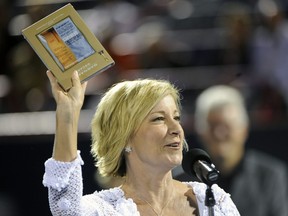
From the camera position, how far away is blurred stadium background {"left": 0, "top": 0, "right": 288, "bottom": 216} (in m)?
6.60

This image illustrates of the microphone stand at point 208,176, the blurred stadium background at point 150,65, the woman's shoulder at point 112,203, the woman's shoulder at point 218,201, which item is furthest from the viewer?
the blurred stadium background at point 150,65

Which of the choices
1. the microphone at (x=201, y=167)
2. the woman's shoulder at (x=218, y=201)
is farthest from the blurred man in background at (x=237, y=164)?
the microphone at (x=201, y=167)

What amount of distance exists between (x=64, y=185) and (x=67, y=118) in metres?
0.24

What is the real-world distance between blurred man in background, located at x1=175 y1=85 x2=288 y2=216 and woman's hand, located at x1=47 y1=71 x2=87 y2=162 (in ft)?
8.02

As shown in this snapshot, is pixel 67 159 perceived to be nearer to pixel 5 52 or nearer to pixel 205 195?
pixel 205 195

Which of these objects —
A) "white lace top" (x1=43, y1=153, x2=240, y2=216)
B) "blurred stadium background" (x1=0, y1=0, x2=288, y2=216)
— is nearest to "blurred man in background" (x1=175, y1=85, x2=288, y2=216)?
"blurred stadium background" (x1=0, y1=0, x2=288, y2=216)

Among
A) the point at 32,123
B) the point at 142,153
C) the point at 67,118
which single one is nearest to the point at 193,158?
the point at 142,153

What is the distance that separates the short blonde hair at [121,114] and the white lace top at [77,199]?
0.16 meters

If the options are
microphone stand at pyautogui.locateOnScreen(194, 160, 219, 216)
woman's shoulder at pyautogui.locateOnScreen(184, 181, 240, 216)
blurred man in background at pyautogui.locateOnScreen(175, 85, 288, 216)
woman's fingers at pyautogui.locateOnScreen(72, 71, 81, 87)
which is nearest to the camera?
microphone stand at pyautogui.locateOnScreen(194, 160, 219, 216)

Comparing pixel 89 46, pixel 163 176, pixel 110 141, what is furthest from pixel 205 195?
pixel 89 46

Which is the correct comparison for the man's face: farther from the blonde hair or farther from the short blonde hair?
the short blonde hair

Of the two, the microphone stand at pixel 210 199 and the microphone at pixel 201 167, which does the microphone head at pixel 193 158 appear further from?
the microphone stand at pixel 210 199

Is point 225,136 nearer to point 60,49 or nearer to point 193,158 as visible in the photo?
point 193,158

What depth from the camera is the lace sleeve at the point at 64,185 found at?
350 centimetres
